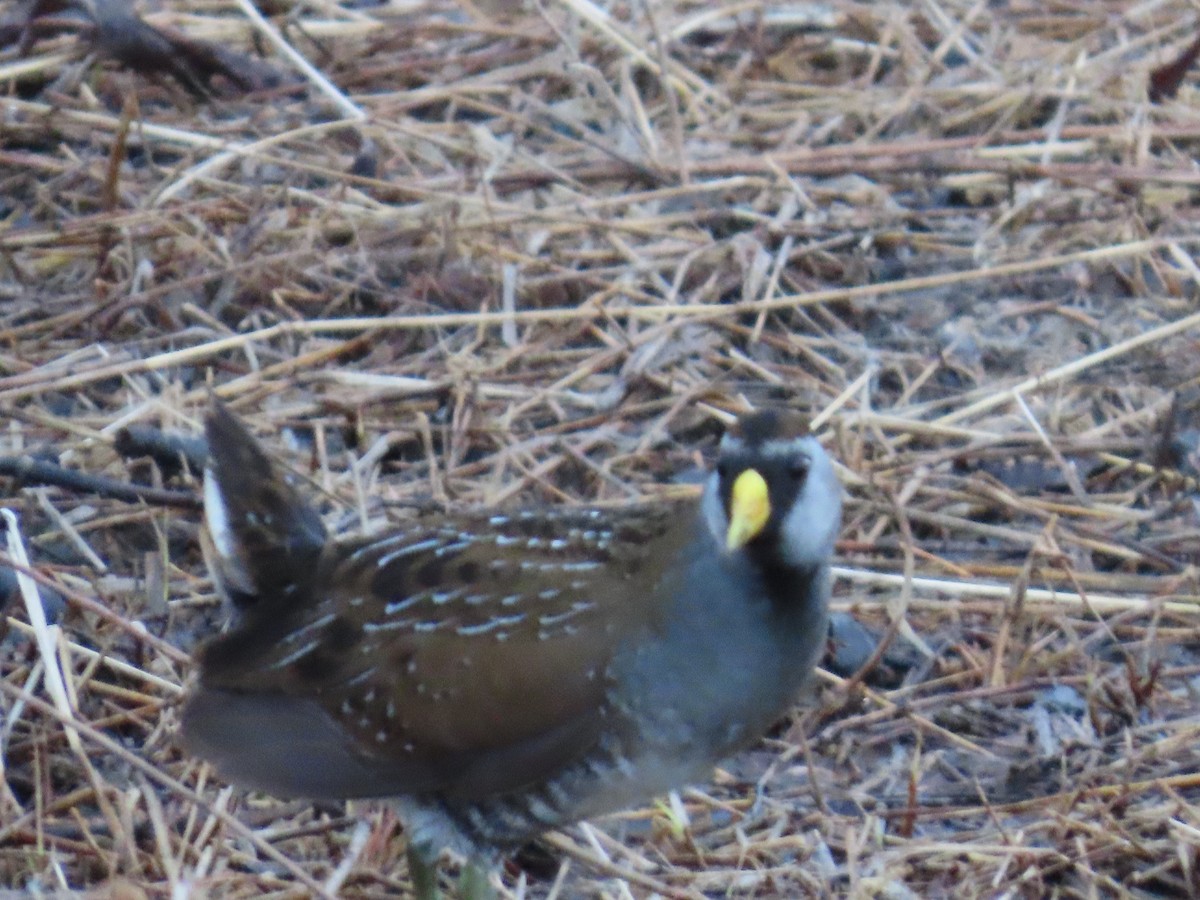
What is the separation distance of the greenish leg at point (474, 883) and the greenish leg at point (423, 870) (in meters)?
0.06

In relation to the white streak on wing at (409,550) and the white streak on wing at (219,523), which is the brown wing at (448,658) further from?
the white streak on wing at (219,523)

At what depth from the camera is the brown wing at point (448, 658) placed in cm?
373

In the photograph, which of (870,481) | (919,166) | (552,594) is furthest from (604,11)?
(552,594)

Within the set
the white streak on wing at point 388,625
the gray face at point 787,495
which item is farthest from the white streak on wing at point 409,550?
the gray face at point 787,495

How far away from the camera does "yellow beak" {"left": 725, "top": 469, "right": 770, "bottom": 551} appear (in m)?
3.69

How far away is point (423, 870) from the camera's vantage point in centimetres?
390

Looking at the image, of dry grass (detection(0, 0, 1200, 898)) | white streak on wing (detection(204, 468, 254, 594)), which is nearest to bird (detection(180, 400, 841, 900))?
white streak on wing (detection(204, 468, 254, 594))

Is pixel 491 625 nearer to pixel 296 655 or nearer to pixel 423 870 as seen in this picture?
pixel 296 655

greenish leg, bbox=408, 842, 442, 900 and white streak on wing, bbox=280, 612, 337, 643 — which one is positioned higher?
white streak on wing, bbox=280, 612, 337, 643

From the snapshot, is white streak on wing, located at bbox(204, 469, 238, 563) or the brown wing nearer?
the brown wing

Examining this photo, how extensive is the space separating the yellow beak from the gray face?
2cm

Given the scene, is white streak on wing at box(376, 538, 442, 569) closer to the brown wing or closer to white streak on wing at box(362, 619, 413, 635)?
the brown wing

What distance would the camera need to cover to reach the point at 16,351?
5492mm

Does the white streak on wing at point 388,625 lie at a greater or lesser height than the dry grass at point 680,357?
greater
